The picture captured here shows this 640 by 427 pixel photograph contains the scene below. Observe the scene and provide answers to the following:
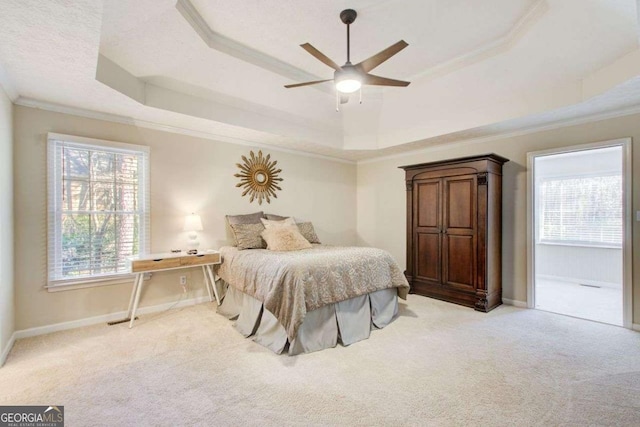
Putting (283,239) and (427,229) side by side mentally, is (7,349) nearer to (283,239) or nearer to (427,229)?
(283,239)

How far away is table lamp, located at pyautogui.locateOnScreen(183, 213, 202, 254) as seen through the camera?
3.65m

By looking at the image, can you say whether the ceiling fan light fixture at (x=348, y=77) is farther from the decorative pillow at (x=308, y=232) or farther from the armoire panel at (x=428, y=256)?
the armoire panel at (x=428, y=256)

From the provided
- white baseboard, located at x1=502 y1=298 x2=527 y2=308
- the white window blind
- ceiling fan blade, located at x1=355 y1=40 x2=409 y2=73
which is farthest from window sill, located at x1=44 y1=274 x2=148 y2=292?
the white window blind

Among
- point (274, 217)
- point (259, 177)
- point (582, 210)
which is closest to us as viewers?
point (274, 217)

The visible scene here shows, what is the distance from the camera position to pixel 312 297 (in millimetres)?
2557

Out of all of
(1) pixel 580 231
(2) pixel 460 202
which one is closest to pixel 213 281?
(2) pixel 460 202

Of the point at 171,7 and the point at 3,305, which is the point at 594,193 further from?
the point at 3,305

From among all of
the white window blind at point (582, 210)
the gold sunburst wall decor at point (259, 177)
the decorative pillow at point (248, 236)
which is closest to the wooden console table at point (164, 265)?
the decorative pillow at point (248, 236)

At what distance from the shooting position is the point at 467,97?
366 centimetres

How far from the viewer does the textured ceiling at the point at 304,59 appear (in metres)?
2.17

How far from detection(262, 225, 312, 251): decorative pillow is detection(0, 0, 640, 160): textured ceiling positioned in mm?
1400

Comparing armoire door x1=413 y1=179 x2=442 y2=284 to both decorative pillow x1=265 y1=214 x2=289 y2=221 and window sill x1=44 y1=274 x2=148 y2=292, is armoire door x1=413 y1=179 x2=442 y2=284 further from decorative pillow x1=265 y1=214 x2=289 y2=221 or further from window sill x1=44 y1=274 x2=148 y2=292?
window sill x1=44 y1=274 x2=148 y2=292

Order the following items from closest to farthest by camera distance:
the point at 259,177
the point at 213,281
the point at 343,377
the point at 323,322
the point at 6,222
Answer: the point at 343,377 < the point at 6,222 < the point at 323,322 < the point at 213,281 < the point at 259,177

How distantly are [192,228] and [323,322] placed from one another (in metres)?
2.10
